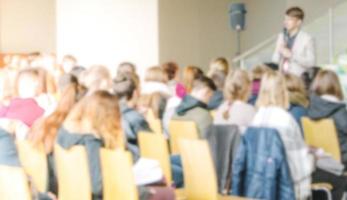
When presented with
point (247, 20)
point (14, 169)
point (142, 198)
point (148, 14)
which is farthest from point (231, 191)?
point (247, 20)

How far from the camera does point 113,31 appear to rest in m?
13.5

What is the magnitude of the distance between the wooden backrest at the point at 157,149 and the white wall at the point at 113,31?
324 inches

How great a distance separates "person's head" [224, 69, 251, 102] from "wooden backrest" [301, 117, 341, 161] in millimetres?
565

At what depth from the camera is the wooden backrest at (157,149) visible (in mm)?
5008

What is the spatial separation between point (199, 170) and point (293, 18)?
356 centimetres

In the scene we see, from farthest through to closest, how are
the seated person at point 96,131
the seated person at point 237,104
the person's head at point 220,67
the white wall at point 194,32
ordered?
the white wall at point 194,32 → the person's head at point 220,67 → the seated person at point 237,104 → the seated person at point 96,131

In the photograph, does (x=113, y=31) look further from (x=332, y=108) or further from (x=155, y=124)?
(x=332, y=108)

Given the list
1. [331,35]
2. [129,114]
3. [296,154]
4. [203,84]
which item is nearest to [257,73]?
[203,84]

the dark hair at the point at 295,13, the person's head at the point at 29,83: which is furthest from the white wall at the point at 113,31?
the person's head at the point at 29,83

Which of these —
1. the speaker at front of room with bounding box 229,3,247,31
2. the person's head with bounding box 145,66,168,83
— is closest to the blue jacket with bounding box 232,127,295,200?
the person's head with bounding box 145,66,168,83

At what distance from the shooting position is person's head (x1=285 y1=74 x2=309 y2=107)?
623cm

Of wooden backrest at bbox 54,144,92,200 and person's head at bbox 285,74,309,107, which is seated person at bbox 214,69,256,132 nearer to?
person's head at bbox 285,74,309,107

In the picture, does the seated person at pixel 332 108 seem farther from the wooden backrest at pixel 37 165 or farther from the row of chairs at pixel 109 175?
the wooden backrest at pixel 37 165

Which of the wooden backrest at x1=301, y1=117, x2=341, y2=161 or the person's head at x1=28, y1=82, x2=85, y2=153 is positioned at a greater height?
the person's head at x1=28, y1=82, x2=85, y2=153
